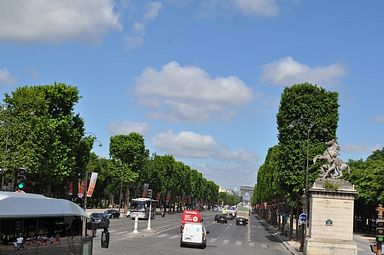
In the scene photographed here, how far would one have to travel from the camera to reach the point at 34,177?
59.2 meters

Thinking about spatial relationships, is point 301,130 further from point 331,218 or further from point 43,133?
point 43,133

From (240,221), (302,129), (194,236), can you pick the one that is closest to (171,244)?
(194,236)

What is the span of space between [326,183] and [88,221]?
950 inches

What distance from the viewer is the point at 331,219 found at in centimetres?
3703

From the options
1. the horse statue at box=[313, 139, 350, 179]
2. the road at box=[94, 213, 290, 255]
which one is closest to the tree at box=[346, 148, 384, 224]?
the road at box=[94, 213, 290, 255]

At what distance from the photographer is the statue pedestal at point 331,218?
121ft

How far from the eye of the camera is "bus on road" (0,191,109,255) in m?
11.0

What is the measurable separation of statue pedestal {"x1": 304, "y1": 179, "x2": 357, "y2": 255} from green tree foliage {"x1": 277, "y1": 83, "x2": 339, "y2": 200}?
13214 millimetres

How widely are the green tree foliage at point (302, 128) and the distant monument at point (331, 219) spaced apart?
43.3 ft

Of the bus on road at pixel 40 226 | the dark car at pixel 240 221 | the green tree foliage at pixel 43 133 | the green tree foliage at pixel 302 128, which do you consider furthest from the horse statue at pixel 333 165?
the dark car at pixel 240 221

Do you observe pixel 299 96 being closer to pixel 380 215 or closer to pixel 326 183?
pixel 326 183

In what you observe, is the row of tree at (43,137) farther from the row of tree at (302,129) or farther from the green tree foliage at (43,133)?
the row of tree at (302,129)

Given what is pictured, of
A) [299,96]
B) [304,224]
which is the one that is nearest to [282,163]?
[299,96]

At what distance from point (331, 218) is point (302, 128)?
51.8ft
